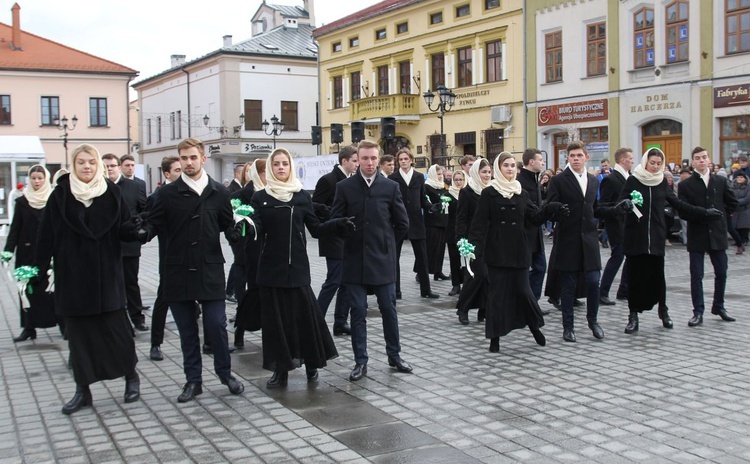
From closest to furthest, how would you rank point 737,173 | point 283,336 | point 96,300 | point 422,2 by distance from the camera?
1. point 96,300
2. point 283,336
3. point 737,173
4. point 422,2

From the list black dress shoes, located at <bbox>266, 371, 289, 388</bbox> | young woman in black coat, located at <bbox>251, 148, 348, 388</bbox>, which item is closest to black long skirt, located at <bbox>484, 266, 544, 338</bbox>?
young woman in black coat, located at <bbox>251, 148, 348, 388</bbox>

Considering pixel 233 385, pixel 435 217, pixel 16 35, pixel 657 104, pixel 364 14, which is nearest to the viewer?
pixel 233 385

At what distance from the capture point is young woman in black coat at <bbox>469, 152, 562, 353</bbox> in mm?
7840

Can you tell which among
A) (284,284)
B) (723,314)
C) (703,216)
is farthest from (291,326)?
(723,314)

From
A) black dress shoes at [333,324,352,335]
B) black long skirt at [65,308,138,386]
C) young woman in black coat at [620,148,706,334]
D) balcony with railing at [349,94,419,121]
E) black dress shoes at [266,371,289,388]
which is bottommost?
black dress shoes at [266,371,289,388]

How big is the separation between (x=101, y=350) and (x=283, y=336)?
4.51 ft

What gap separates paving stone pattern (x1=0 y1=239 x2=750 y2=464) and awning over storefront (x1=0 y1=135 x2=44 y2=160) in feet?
83.8

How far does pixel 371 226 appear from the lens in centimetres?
703

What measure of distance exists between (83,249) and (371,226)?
7.60 feet

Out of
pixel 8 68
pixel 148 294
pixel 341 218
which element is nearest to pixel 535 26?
pixel 148 294

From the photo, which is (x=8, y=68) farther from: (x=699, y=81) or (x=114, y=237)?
(x=114, y=237)

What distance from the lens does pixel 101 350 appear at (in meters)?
6.15

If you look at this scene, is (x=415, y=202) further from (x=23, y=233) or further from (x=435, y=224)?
(x=23, y=233)

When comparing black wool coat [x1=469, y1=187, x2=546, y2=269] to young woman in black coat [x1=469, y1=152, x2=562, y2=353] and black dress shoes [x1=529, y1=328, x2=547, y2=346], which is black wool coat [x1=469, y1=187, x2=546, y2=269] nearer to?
young woman in black coat [x1=469, y1=152, x2=562, y2=353]
